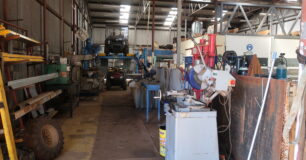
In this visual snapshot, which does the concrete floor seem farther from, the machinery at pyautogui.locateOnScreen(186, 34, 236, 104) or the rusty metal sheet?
the machinery at pyautogui.locateOnScreen(186, 34, 236, 104)

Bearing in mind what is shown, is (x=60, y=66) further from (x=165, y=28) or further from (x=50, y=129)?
(x=165, y=28)

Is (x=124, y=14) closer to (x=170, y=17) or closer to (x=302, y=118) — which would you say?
(x=170, y=17)

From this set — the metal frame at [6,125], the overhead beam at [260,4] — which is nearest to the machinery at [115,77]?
the overhead beam at [260,4]

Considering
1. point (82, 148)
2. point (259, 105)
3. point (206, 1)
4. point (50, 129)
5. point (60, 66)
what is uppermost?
point (206, 1)

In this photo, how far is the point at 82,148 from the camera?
11.0ft

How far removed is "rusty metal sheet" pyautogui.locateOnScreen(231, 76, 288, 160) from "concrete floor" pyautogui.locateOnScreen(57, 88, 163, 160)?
1092 millimetres

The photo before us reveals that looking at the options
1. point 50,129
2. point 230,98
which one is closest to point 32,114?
point 50,129

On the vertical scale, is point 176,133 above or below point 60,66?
below

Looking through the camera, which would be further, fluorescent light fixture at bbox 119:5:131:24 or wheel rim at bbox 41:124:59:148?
fluorescent light fixture at bbox 119:5:131:24

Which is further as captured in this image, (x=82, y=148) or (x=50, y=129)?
(x=82, y=148)

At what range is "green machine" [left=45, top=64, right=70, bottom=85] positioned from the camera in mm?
4855

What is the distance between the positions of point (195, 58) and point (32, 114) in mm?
2584

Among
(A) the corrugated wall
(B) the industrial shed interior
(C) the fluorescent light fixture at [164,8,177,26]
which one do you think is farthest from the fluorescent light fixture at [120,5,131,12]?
(B) the industrial shed interior

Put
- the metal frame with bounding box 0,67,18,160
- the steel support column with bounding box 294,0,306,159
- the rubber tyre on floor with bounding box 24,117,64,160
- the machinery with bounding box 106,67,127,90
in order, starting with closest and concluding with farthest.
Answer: the steel support column with bounding box 294,0,306,159 < the metal frame with bounding box 0,67,18,160 < the rubber tyre on floor with bounding box 24,117,64,160 < the machinery with bounding box 106,67,127,90
